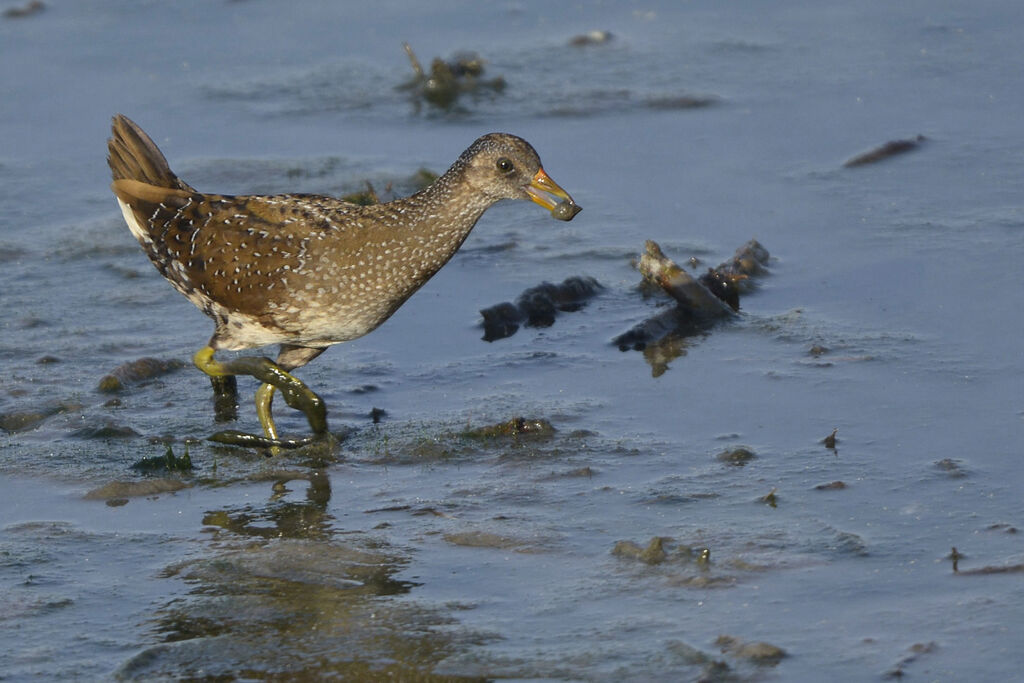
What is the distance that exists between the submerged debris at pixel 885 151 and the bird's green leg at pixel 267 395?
4.30 metres

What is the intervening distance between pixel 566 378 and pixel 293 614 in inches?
102

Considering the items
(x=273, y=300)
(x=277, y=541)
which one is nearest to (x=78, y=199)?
(x=273, y=300)

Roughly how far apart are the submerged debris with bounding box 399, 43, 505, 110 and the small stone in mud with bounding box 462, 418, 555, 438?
5.20m

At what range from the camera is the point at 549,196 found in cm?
725

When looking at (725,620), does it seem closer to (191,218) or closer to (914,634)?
(914,634)

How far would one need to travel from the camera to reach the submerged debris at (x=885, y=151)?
10.3 m

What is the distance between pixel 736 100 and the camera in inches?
455

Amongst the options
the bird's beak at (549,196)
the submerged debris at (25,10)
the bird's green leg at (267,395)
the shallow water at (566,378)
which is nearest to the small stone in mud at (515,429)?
the shallow water at (566,378)

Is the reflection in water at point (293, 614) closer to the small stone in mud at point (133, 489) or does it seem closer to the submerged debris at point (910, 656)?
the small stone in mud at point (133, 489)

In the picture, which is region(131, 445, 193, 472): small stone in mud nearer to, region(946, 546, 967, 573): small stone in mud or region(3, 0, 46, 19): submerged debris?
region(946, 546, 967, 573): small stone in mud

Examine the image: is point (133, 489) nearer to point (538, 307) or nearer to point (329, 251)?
point (329, 251)

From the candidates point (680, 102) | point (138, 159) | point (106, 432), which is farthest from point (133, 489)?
point (680, 102)

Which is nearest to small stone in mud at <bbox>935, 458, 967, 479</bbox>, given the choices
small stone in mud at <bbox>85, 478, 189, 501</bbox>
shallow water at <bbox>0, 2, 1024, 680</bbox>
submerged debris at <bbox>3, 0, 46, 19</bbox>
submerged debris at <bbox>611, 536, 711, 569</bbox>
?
shallow water at <bbox>0, 2, 1024, 680</bbox>

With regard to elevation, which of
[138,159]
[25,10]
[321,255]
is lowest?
[321,255]
